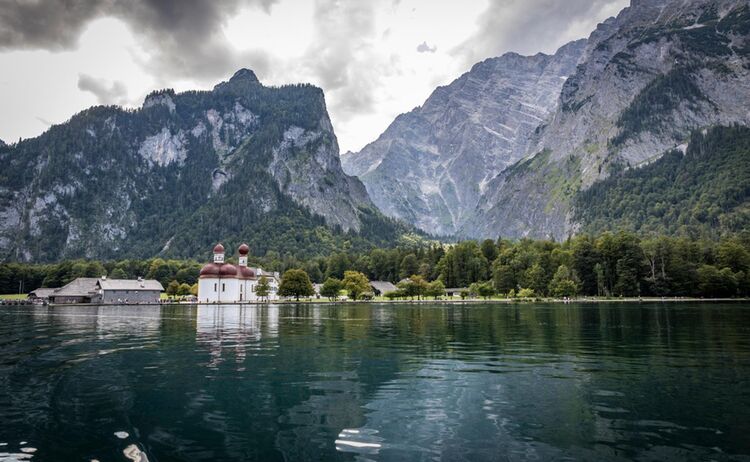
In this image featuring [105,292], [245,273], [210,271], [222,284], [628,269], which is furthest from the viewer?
[245,273]

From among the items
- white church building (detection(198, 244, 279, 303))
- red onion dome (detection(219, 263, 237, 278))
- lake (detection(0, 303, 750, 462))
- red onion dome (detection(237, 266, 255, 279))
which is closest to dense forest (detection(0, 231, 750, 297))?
red onion dome (detection(237, 266, 255, 279))

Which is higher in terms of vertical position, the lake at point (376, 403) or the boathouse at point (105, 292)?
the boathouse at point (105, 292)

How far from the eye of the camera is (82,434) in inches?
540

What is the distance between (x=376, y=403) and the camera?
17766 millimetres

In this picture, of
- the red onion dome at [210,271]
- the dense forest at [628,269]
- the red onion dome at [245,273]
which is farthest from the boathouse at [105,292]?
the dense forest at [628,269]

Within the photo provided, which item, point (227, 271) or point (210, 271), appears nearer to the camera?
point (210, 271)

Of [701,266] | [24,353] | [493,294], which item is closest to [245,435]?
[24,353]

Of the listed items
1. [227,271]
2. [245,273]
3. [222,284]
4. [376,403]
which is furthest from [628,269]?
[376,403]

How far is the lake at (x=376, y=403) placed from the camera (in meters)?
12.6

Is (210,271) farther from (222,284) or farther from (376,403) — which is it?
(376,403)

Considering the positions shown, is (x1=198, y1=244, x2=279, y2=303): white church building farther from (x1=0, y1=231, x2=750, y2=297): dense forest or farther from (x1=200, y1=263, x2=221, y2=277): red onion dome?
(x1=0, y1=231, x2=750, y2=297): dense forest

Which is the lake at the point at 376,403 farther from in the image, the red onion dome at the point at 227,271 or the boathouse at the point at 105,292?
the boathouse at the point at 105,292

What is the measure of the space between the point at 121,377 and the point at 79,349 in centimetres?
1411

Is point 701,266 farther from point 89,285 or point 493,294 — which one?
point 89,285
